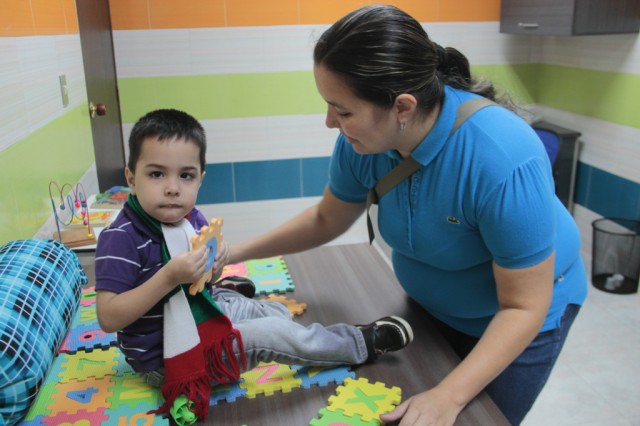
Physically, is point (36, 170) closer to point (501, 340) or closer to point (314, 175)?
point (501, 340)

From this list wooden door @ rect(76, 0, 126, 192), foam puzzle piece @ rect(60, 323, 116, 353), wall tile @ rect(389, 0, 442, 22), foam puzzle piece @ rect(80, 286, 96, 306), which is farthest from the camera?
wall tile @ rect(389, 0, 442, 22)

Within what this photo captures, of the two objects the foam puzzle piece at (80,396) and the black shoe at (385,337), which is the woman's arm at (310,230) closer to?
the black shoe at (385,337)

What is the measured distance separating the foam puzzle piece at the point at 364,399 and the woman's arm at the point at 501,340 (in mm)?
52

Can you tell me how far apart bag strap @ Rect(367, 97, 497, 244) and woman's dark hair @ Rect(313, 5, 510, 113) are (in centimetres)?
9

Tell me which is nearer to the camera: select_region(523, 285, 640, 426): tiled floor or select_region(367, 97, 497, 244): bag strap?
select_region(367, 97, 497, 244): bag strap

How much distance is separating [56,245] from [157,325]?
44cm

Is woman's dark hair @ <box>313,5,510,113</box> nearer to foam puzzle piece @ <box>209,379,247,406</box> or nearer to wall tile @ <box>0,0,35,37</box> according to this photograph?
foam puzzle piece @ <box>209,379,247,406</box>

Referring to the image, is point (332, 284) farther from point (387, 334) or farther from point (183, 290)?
point (183, 290)

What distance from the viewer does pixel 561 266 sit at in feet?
4.55

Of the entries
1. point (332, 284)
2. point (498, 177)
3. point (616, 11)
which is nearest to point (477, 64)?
point (616, 11)

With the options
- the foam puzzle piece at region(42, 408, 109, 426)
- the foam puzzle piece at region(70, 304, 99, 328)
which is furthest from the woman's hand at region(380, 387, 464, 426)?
the foam puzzle piece at region(70, 304, 99, 328)

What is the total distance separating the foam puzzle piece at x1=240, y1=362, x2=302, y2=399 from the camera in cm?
124

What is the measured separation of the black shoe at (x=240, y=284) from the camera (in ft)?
5.12

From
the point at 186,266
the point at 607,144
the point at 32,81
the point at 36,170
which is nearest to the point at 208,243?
the point at 186,266
